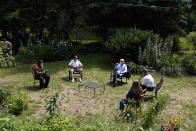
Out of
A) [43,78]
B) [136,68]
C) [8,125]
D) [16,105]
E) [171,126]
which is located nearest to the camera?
[8,125]

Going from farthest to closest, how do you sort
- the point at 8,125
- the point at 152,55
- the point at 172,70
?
1. the point at 152,55
2. the point at 172,70
3. the point at 8,125

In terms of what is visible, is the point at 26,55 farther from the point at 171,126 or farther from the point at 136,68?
the point at 171,126

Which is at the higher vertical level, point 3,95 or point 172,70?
point 3,95

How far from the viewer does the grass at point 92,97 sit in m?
7.00

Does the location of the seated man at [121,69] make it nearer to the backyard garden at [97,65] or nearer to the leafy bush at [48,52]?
the backyard garden at [97,65]

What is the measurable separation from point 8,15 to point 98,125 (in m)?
14.4

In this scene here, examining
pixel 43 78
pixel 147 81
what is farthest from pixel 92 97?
pixel 43 78

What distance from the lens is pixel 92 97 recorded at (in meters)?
9.26

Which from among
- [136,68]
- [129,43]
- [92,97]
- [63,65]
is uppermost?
[129,43]

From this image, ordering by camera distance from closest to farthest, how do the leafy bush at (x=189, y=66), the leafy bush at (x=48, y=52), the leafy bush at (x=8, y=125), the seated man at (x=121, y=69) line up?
the leafy bush at (x=8, y=125), the seated man at (x=121, y=69), the leafy bush at (x=189, y=66), the leafy bush at (x=48, y=52)

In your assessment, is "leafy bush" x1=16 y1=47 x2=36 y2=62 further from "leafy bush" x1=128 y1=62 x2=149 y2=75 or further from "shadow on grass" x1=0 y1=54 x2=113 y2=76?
"leafy bush" x1=128 y1=62 x2=149 y2=75

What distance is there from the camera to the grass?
7.00 m

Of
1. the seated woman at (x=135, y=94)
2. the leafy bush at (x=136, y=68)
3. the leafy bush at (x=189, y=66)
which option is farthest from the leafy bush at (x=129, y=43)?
the seated woman at (x=135, y=94)

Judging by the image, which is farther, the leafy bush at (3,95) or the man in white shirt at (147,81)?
the man in white shirt at (147,81)
